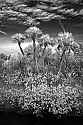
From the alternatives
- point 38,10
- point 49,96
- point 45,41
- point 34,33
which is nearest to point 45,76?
point 49,96

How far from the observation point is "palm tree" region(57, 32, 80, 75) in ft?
13.0

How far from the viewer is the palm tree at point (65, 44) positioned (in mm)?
3959

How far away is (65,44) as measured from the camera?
156 inches

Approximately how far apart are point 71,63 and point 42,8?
3.65ft

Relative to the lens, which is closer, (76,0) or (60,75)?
(76,0)

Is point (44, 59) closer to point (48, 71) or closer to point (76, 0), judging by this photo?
point (48, 71)

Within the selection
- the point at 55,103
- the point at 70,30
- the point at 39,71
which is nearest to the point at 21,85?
the point at 39,71

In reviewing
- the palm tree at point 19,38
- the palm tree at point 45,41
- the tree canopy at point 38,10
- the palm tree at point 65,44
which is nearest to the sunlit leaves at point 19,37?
the palm tree at point 19,38

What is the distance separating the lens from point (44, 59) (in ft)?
13.5

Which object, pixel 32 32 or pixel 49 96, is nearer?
pixel 49 96

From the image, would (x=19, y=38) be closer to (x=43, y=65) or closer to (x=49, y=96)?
(x=43, y=65)

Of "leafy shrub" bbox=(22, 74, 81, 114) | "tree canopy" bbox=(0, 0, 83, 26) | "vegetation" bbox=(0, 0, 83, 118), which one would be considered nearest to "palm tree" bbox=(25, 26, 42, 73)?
"vegetation" bbox=(0, 0, 83, 118)

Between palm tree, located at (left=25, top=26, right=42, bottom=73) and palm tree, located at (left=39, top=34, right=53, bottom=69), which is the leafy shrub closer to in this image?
palm tree, located at (left=25, top=26, right=42, bottom=73)

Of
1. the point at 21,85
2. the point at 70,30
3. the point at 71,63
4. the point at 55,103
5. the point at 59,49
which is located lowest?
the point at 55,103
